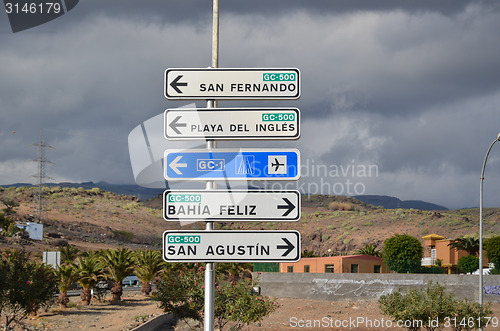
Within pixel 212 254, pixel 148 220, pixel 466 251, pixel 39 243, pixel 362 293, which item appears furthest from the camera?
pixel 148 220

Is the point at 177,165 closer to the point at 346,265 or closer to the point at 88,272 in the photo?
the point at 88,272

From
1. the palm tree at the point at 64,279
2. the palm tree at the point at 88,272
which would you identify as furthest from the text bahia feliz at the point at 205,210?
the palm tree at the point at 88,272

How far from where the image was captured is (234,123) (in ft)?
23.9

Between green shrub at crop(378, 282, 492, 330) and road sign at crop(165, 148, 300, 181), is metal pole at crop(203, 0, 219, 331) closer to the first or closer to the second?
road sign at crop(165, 148, 300, 181)

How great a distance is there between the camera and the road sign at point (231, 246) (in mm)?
6988

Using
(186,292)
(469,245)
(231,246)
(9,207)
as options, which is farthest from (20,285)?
(9,207)

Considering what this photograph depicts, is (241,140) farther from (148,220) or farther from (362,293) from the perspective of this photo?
(148,220)

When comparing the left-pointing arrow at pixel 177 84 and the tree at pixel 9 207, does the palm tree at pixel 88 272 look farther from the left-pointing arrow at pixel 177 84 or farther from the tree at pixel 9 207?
the tree at pixel 9 207

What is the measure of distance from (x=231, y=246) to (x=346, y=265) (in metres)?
49.1

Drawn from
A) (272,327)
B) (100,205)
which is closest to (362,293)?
(272,327)

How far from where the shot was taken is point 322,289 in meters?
52.7

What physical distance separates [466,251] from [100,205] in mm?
108492

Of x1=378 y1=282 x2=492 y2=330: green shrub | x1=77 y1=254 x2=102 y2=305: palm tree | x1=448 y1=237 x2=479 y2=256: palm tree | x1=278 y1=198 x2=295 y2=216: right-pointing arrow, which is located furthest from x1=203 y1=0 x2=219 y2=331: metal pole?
→ x1=448 y1=237 x2=479 y2=256: palm tree

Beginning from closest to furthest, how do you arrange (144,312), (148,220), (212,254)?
(212,254) < (144,312) < (148,220)
